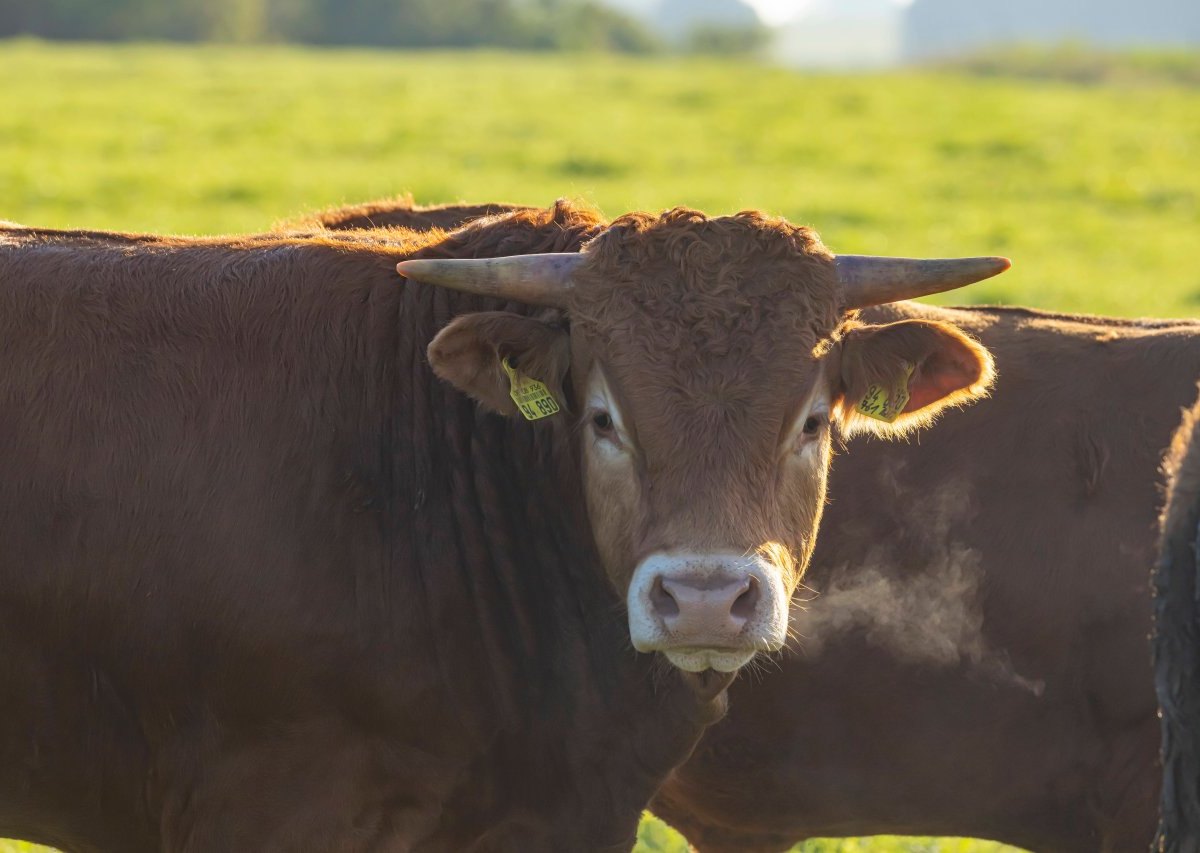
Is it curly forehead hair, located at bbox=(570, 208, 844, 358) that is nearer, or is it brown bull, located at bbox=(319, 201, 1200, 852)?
curly forehead hair, located at bbox=(570, 208, 844, 358)

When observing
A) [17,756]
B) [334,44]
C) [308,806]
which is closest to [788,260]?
[308,806]

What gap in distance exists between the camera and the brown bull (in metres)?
5.18

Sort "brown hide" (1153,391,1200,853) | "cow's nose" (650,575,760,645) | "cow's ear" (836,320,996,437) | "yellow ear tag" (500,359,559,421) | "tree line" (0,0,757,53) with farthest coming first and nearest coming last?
"tree line" (0,0,757,53) → "cow's ear" (836,320,996,437) → "yellow ear tag" (500,359,559,421) → "cow's nose" (650,575,760,645) → "brown hide" (1153,391,1200,853)

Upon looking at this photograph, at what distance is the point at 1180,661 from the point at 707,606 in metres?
1.14

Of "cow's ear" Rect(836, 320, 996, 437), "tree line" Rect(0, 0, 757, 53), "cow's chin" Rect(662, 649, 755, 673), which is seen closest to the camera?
"cow's chin" Rect(662, 649, 755, 673)

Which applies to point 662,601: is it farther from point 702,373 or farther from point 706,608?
point 702,373

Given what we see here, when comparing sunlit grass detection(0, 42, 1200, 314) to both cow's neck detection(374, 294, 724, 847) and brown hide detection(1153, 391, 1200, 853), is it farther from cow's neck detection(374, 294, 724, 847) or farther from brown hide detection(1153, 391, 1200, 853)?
brown hide detection(1153, 391, 1200, 853)

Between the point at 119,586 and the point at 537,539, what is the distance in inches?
49.1

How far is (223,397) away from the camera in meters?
4.47

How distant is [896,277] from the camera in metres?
4.56

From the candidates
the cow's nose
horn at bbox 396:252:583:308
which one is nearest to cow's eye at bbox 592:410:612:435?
horn at bbox 396:252:583:308

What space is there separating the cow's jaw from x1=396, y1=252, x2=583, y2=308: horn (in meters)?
0.91

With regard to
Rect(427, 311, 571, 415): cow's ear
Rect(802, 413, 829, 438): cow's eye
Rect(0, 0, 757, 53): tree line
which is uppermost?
Rect(0, 0, 757, 53): tree line

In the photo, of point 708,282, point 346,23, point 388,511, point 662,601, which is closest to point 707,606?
point 662,601
